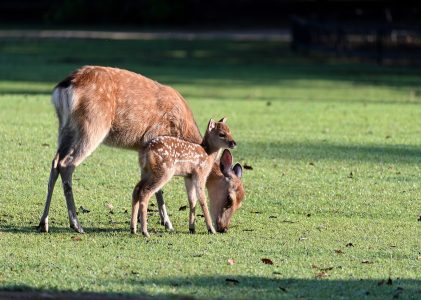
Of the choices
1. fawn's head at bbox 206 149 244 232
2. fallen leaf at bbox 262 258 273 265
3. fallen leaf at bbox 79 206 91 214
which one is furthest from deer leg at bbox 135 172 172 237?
fallen leaf at bbox 262 258 273 265

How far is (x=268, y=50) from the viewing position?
134ft

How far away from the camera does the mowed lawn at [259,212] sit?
894 cm

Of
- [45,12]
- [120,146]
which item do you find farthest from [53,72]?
[45,12]

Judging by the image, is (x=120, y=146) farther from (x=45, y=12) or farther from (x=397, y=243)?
(x=45, y=12)

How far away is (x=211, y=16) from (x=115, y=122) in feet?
148

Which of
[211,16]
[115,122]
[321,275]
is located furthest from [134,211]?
[211,16]

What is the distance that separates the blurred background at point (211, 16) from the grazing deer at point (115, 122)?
2581cm

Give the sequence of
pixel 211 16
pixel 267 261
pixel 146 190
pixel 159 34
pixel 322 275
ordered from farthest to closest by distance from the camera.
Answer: pixel 211 16 < pixel 159 34 < pixel 146 190 < pixel 267 261 < pixel 322 275

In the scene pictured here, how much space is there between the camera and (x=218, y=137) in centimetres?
1118

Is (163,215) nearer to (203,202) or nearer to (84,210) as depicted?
(203,202)

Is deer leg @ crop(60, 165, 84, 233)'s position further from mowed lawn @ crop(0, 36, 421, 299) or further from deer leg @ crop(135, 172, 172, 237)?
deer leg @ crop(135, 172, 172, 237)

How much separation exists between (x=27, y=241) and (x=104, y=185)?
3.13 m

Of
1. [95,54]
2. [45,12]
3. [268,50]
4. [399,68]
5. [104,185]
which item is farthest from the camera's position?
[45,12]

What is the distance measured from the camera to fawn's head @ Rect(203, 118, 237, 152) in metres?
11.1
